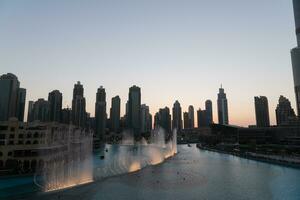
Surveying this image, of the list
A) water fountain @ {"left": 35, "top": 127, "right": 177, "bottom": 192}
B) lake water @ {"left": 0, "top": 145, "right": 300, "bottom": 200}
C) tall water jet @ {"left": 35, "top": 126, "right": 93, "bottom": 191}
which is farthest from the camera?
water fountain @ {"left": 35, "top": 127, "right": 177, "bottom": 192}

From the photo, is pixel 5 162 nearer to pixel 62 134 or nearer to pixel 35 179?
pixel 35 179

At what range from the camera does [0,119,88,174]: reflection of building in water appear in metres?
69.5

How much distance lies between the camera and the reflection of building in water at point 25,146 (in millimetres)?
69500

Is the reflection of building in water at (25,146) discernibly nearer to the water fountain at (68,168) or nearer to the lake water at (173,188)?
the water fountain at (68,168)

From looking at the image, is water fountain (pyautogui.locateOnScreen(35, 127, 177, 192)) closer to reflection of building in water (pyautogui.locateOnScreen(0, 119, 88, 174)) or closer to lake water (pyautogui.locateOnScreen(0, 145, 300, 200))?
reflection of building in water (pyautogui.locateOnScreen(0, 119, 88, 174))

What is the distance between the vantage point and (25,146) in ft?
242

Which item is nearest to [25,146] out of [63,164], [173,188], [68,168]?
[68,168]

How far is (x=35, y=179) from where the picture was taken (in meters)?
63.8

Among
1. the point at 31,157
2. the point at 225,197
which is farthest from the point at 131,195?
the point at 31,157

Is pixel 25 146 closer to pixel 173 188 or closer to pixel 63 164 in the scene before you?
pixel 63 164

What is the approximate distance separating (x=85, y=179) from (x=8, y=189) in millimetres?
15142

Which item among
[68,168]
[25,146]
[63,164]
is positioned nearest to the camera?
[25,146]

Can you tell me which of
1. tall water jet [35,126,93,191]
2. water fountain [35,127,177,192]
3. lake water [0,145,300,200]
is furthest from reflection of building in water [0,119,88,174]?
lake water [0,145,300,200]

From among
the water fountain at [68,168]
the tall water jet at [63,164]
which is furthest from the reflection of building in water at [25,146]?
the water fountain at [68,168]
